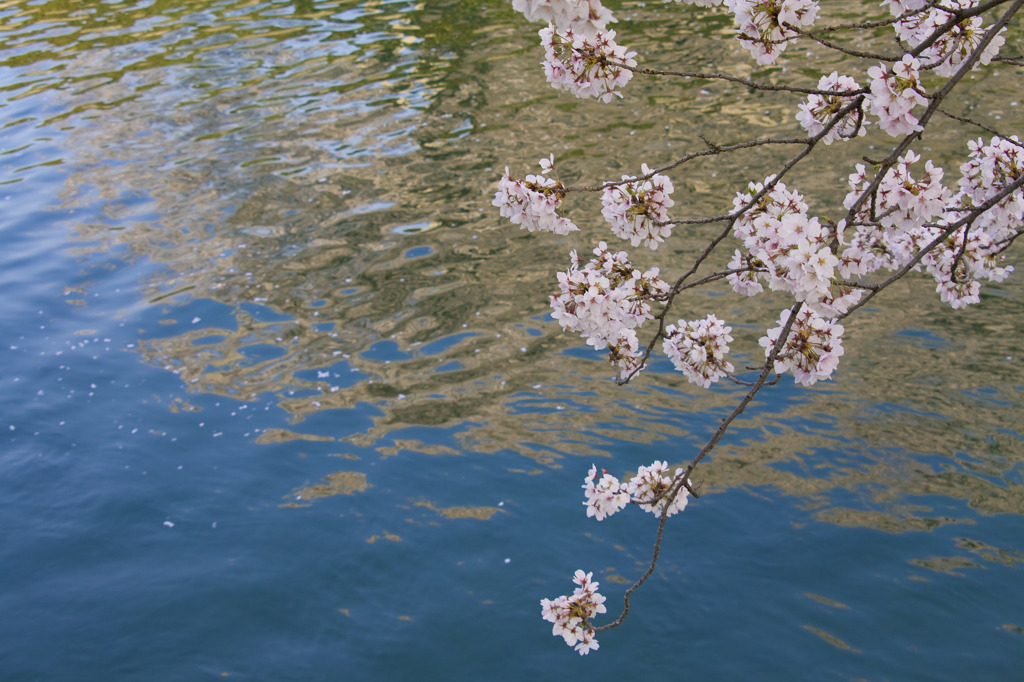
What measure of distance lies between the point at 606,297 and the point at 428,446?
9.50 ft

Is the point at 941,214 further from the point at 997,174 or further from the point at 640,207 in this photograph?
the point at 640,207

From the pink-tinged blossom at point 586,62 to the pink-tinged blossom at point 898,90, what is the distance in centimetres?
86

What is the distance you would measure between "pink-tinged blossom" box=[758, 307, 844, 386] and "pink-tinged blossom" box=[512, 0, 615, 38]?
1.13 metres

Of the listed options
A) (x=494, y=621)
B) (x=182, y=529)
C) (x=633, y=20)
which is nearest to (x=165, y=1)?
(x=633, y=20)

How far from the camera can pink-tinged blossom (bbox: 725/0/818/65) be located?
8.79 ft

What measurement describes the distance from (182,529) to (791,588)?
142 inches

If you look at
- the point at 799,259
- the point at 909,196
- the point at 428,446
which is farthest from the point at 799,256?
the point at 428,446

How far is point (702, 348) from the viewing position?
10.8 ft

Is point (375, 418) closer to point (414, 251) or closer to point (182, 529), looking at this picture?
point (182, 529)

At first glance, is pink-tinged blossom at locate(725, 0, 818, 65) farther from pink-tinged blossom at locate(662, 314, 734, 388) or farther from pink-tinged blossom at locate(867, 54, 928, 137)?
pink-tinged blossom at locate(662, 314, 734, 388)

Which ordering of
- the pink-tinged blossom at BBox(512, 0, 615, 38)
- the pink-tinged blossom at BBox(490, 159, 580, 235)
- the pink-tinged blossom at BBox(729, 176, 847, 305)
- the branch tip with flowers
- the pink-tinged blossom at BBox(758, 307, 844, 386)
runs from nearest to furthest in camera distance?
the pink-tinged blossom at BBox(729, 176, 847, 305)
the branch tip with flowers
the pink-tinged blossom at BBox(512, 0, 615, 38)
the pink-tinged blossom at BBox(758, 307, 844, 386)
the pink-tinged blossom at BBox(490, 159, 580, 235)

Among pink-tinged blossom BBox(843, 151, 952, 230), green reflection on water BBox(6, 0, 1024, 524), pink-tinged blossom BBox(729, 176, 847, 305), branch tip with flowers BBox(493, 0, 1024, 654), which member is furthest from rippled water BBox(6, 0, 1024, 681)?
pink-tinged blossom BBox(729, 176, 847, 305)

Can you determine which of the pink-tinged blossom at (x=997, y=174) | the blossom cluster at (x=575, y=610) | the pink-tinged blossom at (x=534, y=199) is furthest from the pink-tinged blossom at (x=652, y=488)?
the pink-tinged blossom at (x=997, y=174)

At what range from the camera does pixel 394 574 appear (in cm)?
486
